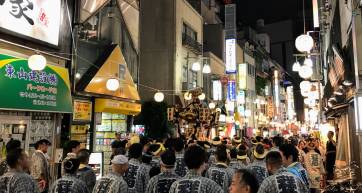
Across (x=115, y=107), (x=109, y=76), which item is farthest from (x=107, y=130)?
(x=109, y=76)

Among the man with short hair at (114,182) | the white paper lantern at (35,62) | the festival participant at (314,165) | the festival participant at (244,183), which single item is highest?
the white paper lantern at (35,62)

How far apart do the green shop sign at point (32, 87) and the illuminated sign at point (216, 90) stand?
2071 centimetres

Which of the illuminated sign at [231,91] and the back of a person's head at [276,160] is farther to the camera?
the illuminated sign at [231,91]

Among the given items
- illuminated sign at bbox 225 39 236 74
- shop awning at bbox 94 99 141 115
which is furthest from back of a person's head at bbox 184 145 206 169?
illuminated sign at bbox 225 39 236 74

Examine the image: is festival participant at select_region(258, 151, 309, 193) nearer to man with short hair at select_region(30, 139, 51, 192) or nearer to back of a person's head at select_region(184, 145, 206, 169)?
back of a person's head at select_region(184, 145, 206, 169)

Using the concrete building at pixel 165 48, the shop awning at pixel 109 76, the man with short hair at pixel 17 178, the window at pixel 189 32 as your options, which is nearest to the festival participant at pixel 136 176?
the man with short hair at pixel 17 178

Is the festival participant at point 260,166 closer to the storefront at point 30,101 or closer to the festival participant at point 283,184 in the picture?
the festival participant at point 283,184

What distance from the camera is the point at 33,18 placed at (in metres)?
11.9

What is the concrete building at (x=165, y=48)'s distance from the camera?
2672 cm

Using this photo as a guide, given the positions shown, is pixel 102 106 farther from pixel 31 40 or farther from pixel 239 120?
pixel 239 120

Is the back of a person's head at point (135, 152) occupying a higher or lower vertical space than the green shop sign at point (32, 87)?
lower

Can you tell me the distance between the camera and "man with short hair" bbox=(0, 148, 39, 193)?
236 inches

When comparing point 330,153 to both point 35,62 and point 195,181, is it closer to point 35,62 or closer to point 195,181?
point 35,62

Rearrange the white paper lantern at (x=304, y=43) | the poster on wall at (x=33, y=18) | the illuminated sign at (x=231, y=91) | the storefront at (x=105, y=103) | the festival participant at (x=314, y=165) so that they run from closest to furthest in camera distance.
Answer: the poster on wall at (x=33, y=18) → the festival participant at (x=314, y=165) → the white paper lantern at (x=304, y=43) → the storefront at (x=105, y=103) → the illuminated sign at (x=231, y=91)
